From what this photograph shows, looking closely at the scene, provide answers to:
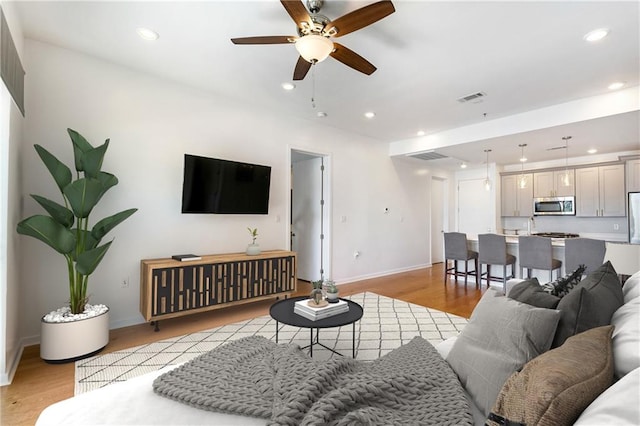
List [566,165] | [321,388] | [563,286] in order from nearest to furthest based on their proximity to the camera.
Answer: [321,388], [563,286], [566,165]

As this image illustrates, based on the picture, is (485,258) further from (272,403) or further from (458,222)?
(272,403)

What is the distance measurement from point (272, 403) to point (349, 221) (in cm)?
454

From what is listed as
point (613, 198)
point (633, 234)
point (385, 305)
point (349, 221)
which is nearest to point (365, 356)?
point (385, 305)

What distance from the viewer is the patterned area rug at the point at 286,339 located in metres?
2.34

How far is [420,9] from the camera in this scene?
7.40 feet

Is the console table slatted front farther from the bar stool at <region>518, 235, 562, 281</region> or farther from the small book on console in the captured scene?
the bar stool at <region>518, 235, 562, 281</region>

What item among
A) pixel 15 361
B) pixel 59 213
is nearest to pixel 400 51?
pixel 59 213

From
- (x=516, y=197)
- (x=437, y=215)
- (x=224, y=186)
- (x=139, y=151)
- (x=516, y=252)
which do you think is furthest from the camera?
(x=437, y=215)

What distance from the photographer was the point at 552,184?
6.43 metres

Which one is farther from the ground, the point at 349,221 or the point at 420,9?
the point at 420,9

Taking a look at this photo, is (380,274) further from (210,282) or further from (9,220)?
(9,220)

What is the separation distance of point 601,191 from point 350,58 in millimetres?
6237

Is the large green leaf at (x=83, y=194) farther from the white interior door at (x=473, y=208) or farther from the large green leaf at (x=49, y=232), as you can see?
the white interior door at (x=473, y=208)

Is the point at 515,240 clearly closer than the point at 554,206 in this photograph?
Yes
